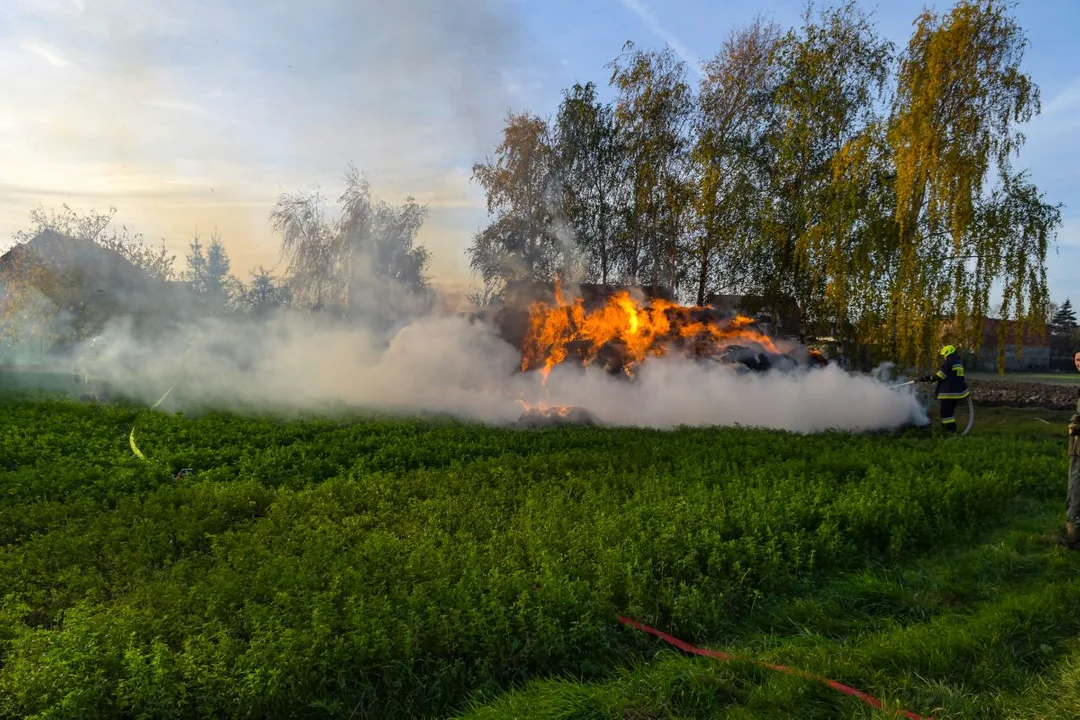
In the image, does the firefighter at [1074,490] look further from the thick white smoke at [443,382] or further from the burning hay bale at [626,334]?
the burning hay bale at [626,334]

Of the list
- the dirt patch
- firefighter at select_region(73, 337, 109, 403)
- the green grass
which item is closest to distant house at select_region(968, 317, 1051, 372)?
the green grass

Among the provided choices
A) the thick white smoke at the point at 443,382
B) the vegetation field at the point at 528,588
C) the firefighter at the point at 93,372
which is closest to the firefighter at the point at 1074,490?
the vegetation field at the point at 528,588

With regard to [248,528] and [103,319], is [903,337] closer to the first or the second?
[248,528]

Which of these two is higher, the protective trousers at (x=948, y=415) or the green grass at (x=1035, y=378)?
the green grass at (x=1035, y=378)

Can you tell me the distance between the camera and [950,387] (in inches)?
581

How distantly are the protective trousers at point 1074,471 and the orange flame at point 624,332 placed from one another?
1224 cm

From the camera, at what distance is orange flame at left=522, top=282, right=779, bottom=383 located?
63.4 feet

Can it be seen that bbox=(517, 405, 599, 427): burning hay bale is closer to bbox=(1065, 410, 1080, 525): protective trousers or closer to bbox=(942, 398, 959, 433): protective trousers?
bbox=(942, 398, 959, 433): protective trousers

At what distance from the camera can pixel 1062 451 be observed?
1195 centimetres

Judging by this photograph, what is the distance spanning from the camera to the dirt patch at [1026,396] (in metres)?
20.8

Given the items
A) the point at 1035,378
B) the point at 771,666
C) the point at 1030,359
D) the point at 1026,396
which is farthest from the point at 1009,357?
the point at 771,666

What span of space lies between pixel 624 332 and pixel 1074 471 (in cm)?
1368

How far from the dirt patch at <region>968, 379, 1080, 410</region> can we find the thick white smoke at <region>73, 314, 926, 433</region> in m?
7.40

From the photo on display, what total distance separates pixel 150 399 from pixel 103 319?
10.3 metres
